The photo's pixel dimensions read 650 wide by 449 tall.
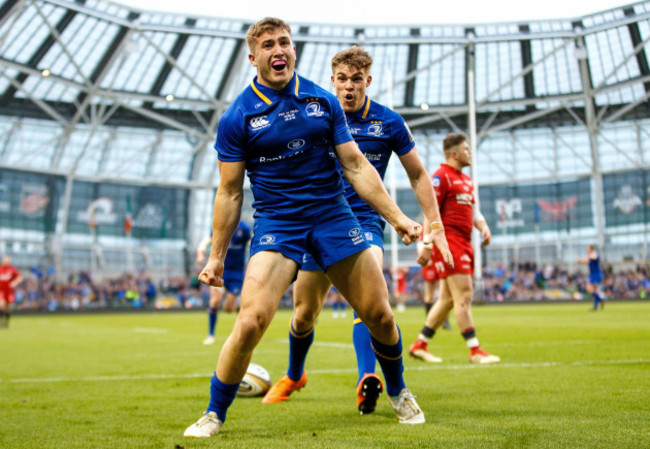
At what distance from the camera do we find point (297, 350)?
560cm

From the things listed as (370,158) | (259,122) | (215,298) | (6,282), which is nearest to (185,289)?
(6,282)

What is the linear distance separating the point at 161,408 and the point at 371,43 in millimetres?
39930

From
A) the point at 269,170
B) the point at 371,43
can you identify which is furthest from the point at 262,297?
the point at 371,43

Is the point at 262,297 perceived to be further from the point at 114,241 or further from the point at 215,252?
the point at 114,241

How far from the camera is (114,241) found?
172 feet

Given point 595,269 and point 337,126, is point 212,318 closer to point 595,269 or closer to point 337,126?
point 337,126

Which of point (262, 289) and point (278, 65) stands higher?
point (278, 65)

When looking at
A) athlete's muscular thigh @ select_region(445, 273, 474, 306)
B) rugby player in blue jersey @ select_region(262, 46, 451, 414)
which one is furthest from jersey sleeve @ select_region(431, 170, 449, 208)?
rugby player in blue jersey @ select_region(262, 46, 451, 414)

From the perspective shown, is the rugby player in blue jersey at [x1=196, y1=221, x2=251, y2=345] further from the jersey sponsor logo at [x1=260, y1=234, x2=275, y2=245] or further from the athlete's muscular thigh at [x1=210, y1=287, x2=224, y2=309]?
the jersey sponsor logo at [x1=260, y1=234, x2=275, y2=245]

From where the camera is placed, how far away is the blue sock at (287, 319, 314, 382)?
5570 millimetres

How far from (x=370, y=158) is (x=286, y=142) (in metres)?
1.41

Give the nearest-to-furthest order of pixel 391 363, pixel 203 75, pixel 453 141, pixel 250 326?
pixel 250 326 < pixel 391 363 < pixel 453 141 < pixel 203 75

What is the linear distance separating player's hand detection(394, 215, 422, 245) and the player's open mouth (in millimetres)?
1124

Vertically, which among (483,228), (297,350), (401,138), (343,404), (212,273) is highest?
(401,138)
